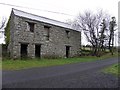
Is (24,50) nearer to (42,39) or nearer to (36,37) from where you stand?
(36,37)

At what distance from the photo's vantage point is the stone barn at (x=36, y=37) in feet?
96.7

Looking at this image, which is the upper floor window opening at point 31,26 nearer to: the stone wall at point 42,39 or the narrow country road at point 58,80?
the stone wall at point 42,39

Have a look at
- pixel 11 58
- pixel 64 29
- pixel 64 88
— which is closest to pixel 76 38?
pixel 64 29

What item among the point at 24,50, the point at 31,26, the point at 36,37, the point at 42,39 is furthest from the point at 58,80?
the point at 42,39

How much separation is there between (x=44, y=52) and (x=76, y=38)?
1134 centimetres

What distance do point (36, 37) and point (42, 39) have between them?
1.34 metres

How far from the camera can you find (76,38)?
42844 mm

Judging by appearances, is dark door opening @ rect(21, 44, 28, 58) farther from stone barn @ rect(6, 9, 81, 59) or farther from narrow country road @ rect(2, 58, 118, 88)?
narrow country road @ rect(2, 58, 118, 88)

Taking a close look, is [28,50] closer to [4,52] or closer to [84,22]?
[4,52]

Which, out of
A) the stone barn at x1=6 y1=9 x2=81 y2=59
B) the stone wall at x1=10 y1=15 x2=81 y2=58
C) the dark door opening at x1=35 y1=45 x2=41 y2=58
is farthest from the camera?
the dark door opening at x1=35 y1=45 x2=41 y2=58

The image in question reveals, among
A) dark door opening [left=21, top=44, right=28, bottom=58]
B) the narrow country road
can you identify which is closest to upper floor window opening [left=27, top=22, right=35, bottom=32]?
dark door opening [left=21, top=44, right=28, bottom=58]

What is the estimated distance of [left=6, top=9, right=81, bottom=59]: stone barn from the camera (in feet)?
96.7

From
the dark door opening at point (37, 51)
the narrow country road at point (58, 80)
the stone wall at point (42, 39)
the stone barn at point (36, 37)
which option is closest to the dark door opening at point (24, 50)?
the stone barn at point (36, 37)

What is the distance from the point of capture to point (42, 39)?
109 feet
